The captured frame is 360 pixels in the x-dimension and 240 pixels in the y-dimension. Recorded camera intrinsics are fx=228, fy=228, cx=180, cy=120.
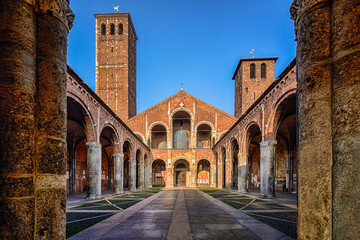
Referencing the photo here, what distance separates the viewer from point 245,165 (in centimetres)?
1652

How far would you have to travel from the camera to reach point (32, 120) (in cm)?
238

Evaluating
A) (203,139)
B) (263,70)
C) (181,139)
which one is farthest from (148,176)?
(263,70)

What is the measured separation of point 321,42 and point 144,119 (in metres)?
27.6

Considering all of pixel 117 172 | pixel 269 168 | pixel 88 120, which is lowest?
pixel 117 172

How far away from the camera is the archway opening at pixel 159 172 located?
98.3ft

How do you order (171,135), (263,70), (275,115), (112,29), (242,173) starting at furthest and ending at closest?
(263,70) → (112,29) → (171,135) → (242,173) → (275,115)

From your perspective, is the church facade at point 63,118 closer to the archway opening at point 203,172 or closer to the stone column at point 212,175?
the stone column at point 212,175

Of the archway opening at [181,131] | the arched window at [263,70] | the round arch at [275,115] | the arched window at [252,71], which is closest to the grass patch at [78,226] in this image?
the round arch at [275,115]

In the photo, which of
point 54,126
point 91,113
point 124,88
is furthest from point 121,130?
point 124,88

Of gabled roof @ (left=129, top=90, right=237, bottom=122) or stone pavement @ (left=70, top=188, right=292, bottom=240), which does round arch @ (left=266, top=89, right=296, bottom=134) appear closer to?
stone pavement @ (left=70, top=188, right=292, bottom=240)

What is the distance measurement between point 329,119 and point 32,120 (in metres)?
3.14

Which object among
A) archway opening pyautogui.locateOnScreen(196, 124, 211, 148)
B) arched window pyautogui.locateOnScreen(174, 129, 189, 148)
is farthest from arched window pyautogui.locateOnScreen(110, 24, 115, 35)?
archway opening pyautogui.locateOnScreen(196, 124, 211, 148)

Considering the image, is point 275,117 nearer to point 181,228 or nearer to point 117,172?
point 181,228

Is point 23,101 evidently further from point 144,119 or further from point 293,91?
point 144,119
